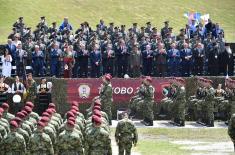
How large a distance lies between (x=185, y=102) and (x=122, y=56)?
5.01m

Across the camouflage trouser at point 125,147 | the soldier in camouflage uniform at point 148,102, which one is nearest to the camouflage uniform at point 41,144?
the camouflage trouser at point 125,147

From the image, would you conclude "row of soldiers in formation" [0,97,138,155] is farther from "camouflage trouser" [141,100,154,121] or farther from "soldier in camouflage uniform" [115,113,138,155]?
"camouflage trouser" [141,100,154,121]

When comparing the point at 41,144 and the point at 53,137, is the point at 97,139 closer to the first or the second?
the point at 53,137

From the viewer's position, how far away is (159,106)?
4584cm

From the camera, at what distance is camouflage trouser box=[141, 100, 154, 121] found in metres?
43.5

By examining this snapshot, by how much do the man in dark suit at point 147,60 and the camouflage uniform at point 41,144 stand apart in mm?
20035

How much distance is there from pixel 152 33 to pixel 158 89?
4.33 metres

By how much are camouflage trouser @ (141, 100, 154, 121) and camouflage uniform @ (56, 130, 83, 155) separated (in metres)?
15.8

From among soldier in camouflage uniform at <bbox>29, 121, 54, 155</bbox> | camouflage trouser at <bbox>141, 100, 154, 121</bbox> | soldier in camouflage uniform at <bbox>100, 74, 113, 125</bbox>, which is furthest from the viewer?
camouflage trouser at <bbox>141, 100, 154, 121</bbox>

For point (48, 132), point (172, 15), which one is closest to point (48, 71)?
point (48, 132)

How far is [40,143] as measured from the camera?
2739 cm

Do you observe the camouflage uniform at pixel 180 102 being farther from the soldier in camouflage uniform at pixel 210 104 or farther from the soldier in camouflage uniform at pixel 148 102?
the soldier in camouflage uniform at pixel 148 102

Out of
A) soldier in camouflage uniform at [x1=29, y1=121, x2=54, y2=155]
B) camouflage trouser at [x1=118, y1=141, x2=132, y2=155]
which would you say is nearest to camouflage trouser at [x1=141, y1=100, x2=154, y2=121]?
camouflage trouser at [x1=118, y1=141, x2=132, y2=155]

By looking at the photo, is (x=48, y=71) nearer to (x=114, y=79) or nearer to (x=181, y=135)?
(x=114, y=79)
